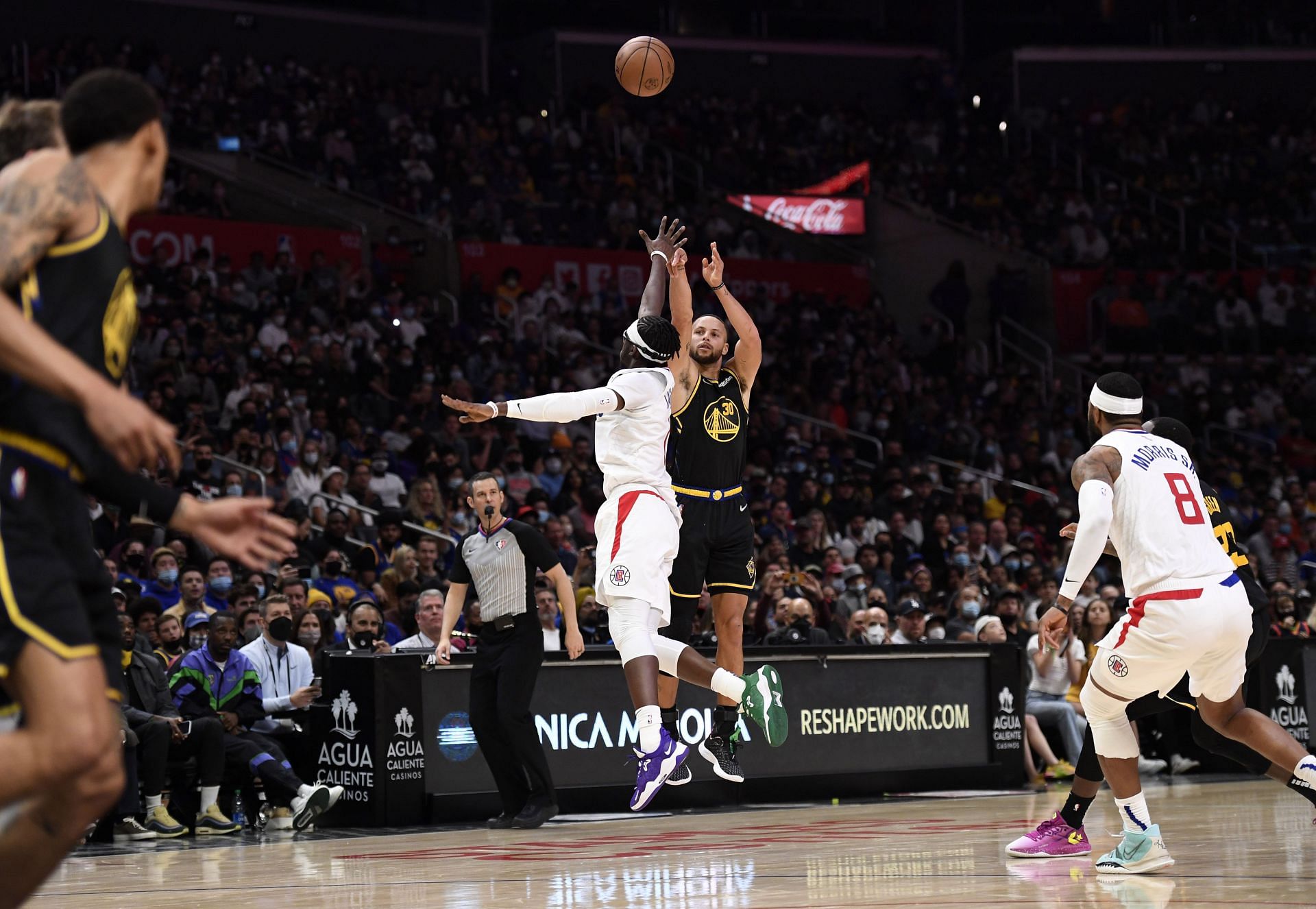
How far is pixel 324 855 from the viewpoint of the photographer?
29.2 ft

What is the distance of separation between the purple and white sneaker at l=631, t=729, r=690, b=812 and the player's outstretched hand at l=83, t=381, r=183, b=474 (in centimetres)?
493

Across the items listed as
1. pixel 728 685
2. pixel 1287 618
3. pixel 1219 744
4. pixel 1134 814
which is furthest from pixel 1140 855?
pixel 1287 618

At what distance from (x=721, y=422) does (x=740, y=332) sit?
58cm

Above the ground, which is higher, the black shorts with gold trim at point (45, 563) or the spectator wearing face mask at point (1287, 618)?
the black shorts with gold trim at point (45, 563)

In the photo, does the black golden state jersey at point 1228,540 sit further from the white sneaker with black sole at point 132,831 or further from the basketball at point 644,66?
the white sneaker with black sole at point 132,831

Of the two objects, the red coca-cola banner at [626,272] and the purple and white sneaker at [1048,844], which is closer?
the purple and white sneaker at [1048,844]

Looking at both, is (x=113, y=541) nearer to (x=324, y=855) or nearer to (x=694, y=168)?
(x=324, y=855)

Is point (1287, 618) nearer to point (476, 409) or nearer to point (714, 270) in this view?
point (714, 270)

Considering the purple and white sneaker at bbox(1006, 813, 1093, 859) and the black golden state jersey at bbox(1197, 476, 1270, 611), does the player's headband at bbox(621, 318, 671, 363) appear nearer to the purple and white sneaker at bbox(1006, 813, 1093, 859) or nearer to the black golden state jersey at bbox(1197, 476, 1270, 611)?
the black golden state jersey at bbox(1197, 476, 1270, 611)

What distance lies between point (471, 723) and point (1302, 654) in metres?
8.73

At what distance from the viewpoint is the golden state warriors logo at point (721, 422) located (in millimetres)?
9070

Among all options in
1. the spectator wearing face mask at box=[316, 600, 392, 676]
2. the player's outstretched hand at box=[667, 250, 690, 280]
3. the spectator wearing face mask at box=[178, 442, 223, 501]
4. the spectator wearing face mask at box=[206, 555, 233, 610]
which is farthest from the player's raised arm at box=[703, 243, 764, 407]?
the spectator wearing face mask at box=[178, 442, 223, 501]

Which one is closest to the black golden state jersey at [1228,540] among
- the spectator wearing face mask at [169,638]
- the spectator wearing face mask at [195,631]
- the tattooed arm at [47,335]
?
the tattooed arm at [47,335]

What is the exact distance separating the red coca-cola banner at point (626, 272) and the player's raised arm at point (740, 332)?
537 inches
